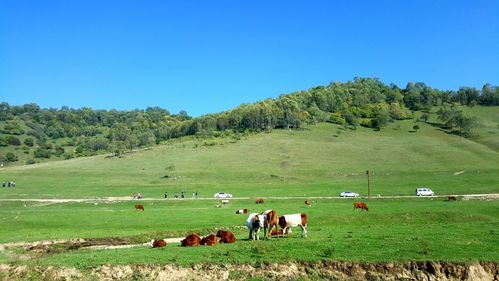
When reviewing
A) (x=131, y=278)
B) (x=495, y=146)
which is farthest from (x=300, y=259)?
(x=495, y=146)

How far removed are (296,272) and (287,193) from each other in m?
57.8

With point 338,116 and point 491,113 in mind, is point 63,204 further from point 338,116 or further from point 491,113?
point 491,113

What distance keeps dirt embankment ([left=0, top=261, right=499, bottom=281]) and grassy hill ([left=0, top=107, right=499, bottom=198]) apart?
2195 inches

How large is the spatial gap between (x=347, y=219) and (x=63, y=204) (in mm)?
41880

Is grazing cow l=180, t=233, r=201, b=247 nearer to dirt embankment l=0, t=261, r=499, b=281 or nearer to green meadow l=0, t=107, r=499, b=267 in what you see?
green meadow l=0, t=107, r=499, b=267

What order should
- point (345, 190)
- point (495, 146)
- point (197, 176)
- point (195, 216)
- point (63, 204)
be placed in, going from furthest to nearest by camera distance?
point (495, 146) < point (197, 176) < point (345, 190) < point (63, 204) < point (195, 216)

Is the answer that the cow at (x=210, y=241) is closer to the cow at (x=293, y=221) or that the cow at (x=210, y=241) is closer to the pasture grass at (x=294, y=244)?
the pasture grass at (x=294, y=244)

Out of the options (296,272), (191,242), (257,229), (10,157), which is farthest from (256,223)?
(10,157)

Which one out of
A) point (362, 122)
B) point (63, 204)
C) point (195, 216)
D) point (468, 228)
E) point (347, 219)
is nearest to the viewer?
point (468, 228)

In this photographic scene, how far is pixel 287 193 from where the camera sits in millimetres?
77000

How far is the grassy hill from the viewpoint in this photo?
85438mm

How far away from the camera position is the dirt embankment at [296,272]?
19.2 m

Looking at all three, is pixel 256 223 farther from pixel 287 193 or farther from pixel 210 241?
pixel 287 193

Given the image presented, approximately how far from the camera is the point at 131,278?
19391mm
